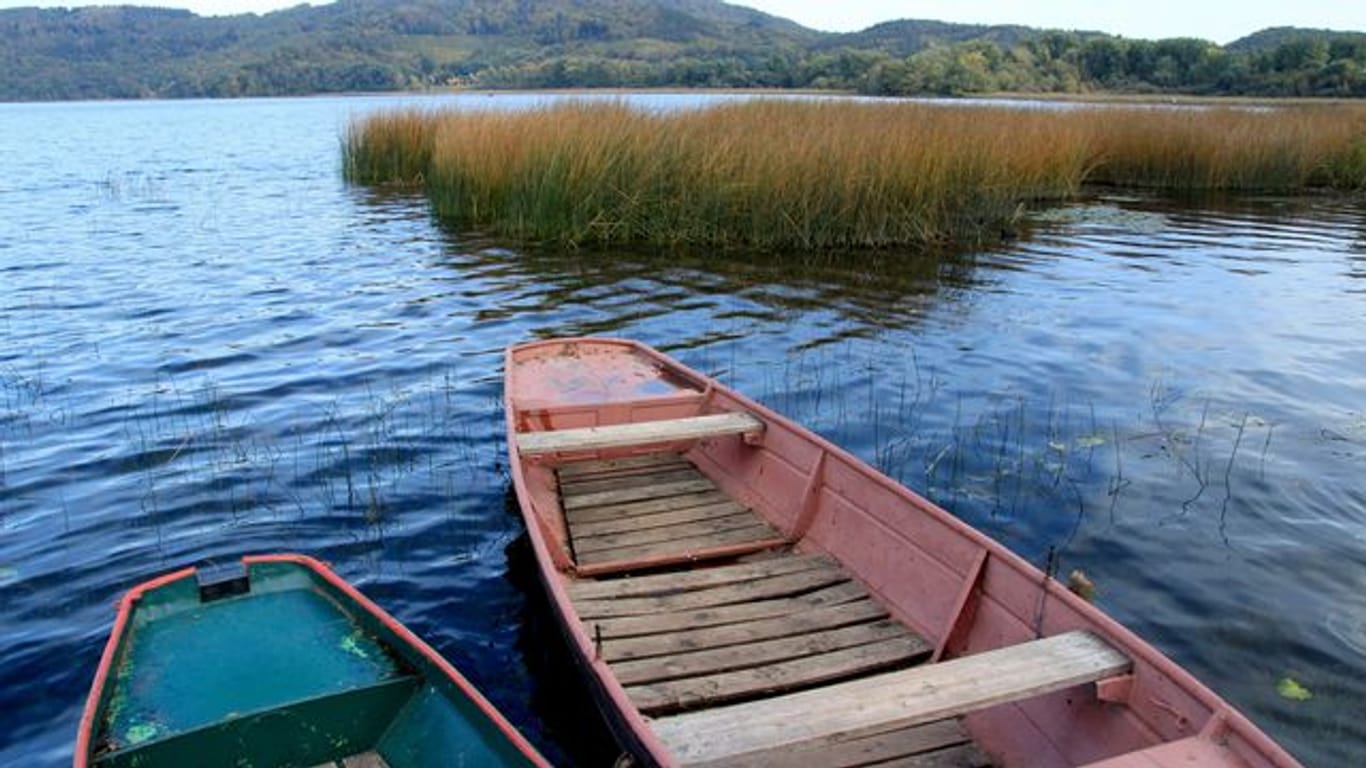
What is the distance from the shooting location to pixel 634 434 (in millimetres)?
6496

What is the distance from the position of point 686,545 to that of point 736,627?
1.13 m

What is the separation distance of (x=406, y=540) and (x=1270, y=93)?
2918 inches

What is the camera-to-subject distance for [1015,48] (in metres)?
87.8

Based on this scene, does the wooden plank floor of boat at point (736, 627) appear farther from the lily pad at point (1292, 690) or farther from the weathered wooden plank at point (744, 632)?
the lily pad at point (1292, 690)

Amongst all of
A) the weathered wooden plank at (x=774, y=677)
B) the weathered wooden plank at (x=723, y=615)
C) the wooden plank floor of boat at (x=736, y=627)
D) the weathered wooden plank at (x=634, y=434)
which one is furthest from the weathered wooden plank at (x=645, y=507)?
the weathered wooden plank at (x=774, y=677)

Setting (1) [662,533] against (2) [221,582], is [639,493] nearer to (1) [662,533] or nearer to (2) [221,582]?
(1) [662,533]

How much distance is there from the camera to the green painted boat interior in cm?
358

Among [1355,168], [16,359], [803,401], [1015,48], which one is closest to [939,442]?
[803,401]

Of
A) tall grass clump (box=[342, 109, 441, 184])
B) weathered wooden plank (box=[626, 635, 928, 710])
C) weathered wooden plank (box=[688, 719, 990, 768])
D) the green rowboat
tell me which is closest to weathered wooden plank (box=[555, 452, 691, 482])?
the green rowboat

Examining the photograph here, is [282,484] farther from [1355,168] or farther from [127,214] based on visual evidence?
[1355,168]

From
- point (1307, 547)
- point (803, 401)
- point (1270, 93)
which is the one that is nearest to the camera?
point (1307, 547)

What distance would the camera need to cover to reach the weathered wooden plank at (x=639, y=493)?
6547 mm

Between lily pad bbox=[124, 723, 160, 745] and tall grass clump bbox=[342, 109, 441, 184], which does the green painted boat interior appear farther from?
tall grass clump bbox=[342, 109, 441, 184]

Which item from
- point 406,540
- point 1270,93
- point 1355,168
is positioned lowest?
point 406,540
